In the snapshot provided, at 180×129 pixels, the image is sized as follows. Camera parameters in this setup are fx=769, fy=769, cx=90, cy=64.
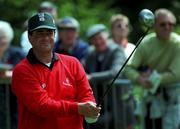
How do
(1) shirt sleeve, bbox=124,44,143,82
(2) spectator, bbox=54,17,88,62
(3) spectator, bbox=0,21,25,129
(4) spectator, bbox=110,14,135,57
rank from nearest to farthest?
1. (3) spectator, bbox=0,21,25,129
2. (1) shirt sleeve, bbox=124,44,143,82
3. (2) spectator, bbox=54,17,88,62
4. (4) spectator, bbox=110,14,135,57

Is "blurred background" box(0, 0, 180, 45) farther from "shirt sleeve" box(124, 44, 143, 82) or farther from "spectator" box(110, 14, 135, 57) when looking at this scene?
"shirt sleeve" box(124, 44, 143, 82)

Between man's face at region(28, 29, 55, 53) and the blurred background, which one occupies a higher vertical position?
man's face at region(28, 29, 55, 53)

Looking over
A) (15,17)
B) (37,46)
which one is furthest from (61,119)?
(15,17)

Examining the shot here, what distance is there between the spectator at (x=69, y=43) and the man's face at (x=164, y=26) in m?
1.40

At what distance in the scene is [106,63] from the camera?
10.7 metres

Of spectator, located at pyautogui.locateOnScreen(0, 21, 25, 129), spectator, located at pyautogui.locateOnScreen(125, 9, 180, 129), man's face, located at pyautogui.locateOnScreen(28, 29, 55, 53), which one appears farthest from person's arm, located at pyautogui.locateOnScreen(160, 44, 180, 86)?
man's face, located at pyautogui.locateOnScreen(28, 29, 55, 53)

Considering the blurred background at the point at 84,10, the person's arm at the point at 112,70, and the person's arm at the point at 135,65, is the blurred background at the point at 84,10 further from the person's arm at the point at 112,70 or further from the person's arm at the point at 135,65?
the person's arm at the point at 135,65

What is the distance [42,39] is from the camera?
7.23 m

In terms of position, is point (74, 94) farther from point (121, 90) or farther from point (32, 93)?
point (121, 90)

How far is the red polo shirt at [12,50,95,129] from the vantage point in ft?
23.2

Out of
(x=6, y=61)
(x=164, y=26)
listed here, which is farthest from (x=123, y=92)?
(x=6, y=61)

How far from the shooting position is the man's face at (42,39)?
23.7 feet

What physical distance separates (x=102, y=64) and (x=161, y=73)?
103cm

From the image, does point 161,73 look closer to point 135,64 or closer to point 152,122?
point 135,64
